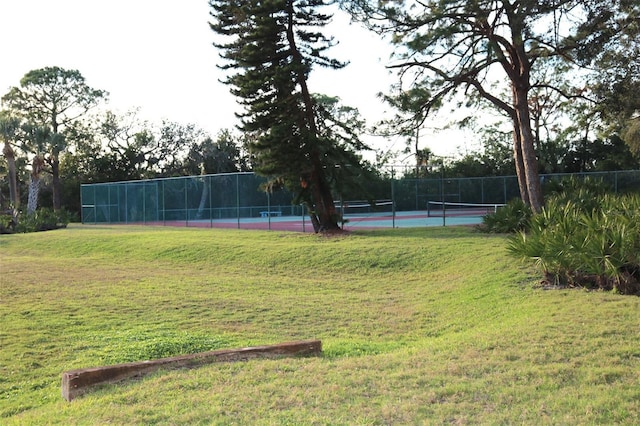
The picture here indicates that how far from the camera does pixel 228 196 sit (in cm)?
3066

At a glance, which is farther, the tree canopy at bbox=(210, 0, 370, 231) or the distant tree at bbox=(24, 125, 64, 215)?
the distant tree at bbox=(24, 125, 64, 215)

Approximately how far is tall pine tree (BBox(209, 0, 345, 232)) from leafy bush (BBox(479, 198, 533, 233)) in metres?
5.61

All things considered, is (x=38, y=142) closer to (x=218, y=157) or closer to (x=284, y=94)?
(x=218, y=157)

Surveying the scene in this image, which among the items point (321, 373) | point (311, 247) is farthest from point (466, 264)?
point (321, 373)

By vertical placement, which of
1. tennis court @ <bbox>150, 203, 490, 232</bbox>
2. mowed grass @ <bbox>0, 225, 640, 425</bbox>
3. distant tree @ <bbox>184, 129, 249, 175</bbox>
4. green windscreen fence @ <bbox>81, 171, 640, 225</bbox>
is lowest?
mowed grass @ <bbox>0, 225, 640, 425</bbox>

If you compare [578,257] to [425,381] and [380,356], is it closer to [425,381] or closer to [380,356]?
[380,356]

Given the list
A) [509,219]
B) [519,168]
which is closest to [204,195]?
[519,168]

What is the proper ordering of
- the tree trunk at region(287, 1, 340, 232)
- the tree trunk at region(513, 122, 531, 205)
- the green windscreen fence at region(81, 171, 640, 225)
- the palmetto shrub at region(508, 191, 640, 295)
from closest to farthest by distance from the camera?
the palmetto shrub at region(508, 191, 640, 295), the tree trunk at region(513, 122, 531, 205), the tree trunk at region(287, 1, 340, 232), the green windscreen fence at region(81, 171, 640, 225)

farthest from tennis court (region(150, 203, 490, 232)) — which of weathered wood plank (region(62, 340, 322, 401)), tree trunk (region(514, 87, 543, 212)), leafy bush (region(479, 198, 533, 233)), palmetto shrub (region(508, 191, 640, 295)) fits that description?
weathered wood plank (region(62, 340, 322, 401))

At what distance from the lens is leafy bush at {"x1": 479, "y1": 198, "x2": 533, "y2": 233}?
727 inches

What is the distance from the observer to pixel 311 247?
17812 millimetres

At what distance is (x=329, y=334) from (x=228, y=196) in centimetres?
2199

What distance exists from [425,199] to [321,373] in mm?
31653

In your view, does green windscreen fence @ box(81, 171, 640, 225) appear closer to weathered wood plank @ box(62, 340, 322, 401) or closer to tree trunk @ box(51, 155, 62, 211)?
tree trunk @ box(51, 155, 62, 211)
